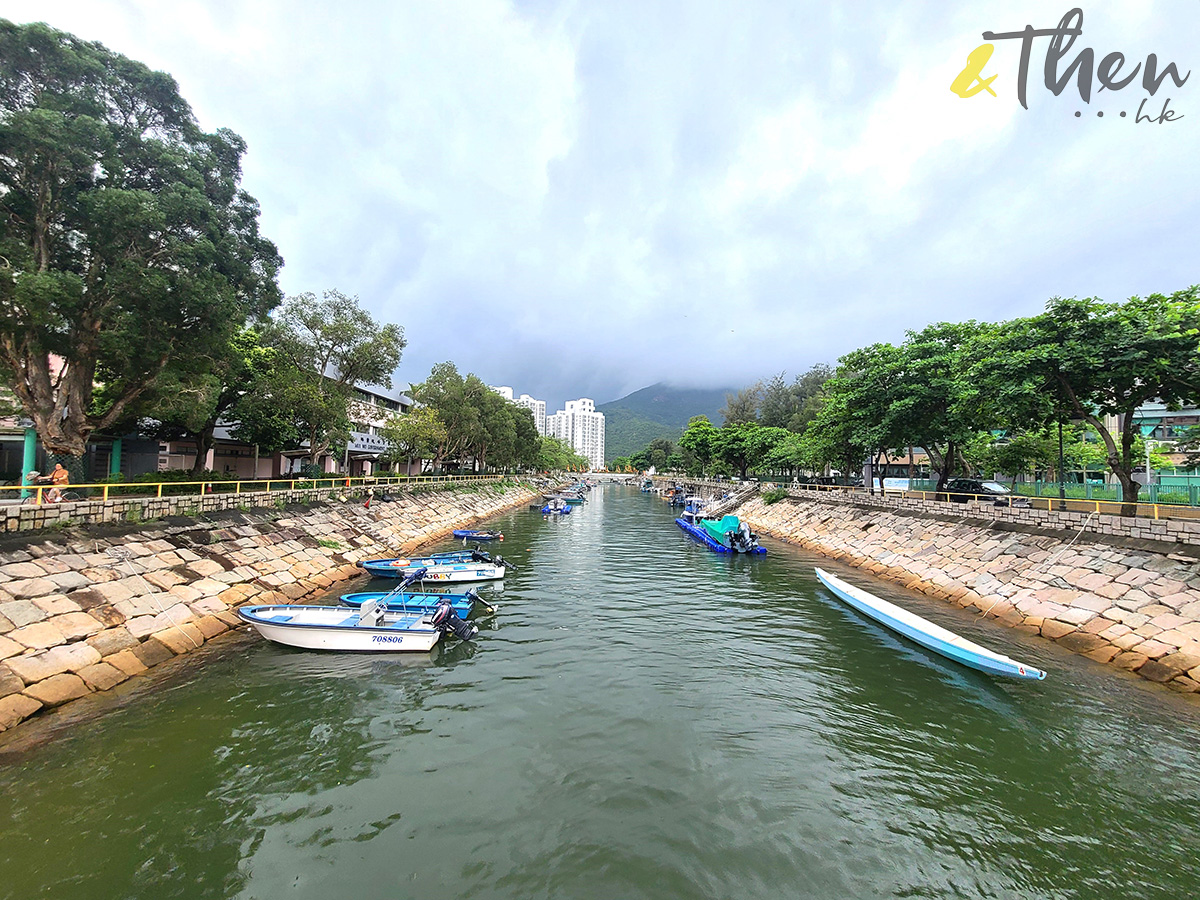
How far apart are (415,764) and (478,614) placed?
944 cm

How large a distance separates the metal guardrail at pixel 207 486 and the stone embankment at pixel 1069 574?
3237 cm

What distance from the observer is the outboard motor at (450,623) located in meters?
15.1

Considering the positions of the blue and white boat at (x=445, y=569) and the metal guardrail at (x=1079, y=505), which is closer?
the metal guardrail at (x=1079, y=505)

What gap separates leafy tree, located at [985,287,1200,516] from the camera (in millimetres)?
17828

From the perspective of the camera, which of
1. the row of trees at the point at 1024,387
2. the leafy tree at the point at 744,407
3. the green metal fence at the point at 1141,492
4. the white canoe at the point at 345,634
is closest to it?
the white canoe at the point at 345,634

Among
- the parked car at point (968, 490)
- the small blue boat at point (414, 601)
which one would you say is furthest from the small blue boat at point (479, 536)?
the parked car at point (968, 490)

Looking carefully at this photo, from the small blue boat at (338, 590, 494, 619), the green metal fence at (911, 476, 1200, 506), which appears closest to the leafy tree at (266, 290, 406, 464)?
the small blue boat at (338, 590, 494, 619)

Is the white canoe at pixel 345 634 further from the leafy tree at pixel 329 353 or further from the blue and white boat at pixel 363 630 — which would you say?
the leafy tree at pixel 329 353

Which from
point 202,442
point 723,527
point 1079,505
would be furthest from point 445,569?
point 1079,505

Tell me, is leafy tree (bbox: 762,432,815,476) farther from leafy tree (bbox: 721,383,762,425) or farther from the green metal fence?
leafy tree (bbox: 721,383,762,425)

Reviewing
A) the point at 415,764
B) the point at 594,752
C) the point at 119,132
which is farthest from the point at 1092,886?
the point at 119,132

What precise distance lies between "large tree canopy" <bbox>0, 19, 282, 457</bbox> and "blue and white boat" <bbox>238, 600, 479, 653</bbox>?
1272 cm

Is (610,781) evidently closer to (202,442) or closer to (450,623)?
(450,623)

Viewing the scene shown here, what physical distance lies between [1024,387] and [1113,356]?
3012 millimetres
